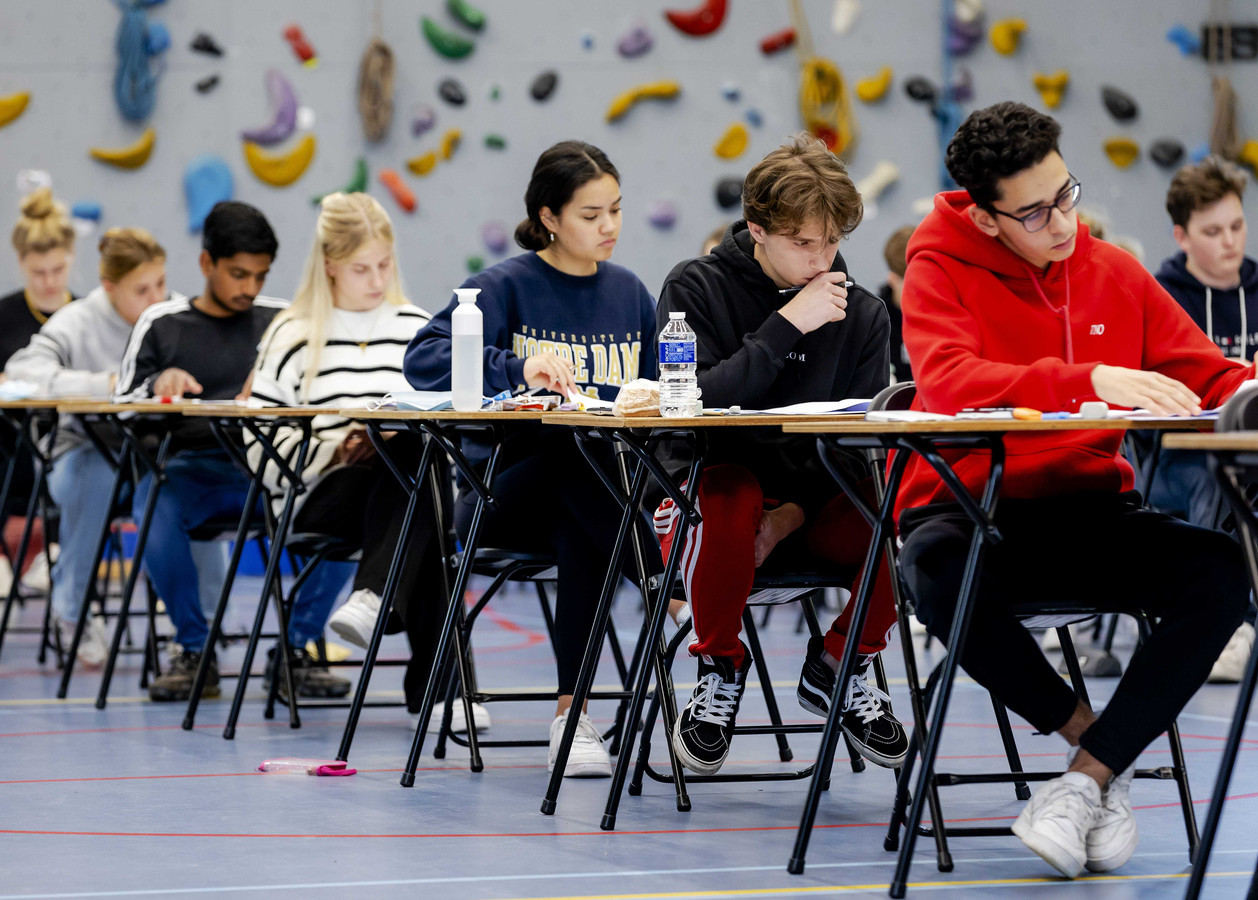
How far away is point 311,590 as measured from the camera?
14.2 ft

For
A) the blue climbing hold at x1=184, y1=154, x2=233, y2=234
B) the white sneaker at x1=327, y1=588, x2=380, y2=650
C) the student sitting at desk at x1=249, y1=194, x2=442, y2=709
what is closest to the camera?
the white sneaker at x1=327, y1=588, x2=380, y2=650

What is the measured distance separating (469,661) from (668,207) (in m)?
4.53

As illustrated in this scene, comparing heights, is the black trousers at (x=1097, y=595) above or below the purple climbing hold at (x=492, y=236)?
below

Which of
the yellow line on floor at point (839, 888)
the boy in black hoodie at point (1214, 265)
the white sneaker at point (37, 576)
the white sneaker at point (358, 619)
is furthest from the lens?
the white sneaker at point (37, 576)

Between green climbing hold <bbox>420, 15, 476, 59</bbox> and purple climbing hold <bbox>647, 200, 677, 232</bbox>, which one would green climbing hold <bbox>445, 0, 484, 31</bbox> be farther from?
purple climbing hold <bbox>647, 200, 677, 232</bbox>

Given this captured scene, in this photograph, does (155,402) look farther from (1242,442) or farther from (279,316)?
(1242,442)

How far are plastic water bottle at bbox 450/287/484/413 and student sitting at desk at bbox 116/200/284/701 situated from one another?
1.29 meters

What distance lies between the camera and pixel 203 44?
741 cm

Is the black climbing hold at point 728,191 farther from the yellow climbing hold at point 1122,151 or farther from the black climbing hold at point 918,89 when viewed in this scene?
the yellow climbing hold at point 1122,151

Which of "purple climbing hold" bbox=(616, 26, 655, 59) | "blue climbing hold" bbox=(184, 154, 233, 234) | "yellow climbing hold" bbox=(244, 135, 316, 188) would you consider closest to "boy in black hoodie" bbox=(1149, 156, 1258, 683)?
"purple climbing hold" bbox=(616, 26, 655, 59)

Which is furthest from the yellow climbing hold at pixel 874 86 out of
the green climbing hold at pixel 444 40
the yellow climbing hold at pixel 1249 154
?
the green climbing hold at pixel 444 40

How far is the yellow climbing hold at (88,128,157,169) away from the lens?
7.40 metres

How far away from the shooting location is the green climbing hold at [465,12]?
7531mm

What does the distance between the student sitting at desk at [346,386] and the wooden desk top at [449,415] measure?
0.66 m
